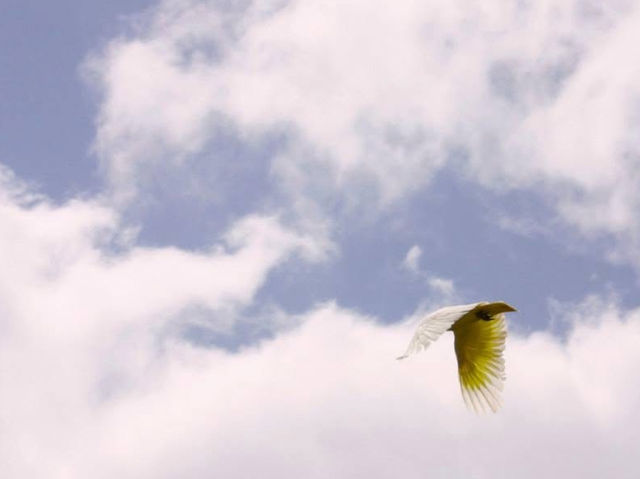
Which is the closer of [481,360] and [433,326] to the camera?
[433,326]

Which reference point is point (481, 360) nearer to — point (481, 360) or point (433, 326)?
point (481, 360)

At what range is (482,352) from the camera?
1395 cm

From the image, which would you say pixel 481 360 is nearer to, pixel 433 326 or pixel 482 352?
pixel 482 352

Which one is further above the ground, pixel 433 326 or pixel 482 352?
pixel 482 352

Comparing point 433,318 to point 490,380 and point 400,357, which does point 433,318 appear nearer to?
point 400,357

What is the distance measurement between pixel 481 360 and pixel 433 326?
3563mm

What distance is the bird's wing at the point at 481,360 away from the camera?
13570mm

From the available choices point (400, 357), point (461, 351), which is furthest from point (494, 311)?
point (400, 357)

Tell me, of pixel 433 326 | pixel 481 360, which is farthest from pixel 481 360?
pixel 433 326

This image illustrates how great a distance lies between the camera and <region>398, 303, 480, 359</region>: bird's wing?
1025 centimetres

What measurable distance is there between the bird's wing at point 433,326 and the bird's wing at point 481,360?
1695 millimetres

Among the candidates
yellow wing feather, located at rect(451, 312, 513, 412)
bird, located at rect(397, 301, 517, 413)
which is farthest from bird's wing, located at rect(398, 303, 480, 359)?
yellow wing feather, located at rect(451, 312, 513, 412)

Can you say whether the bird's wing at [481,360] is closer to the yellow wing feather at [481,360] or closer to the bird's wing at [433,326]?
the yellow wing feather at [481,360]

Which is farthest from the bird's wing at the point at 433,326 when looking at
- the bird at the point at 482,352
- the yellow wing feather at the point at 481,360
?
the yellow wing feather at the point at 481,360
